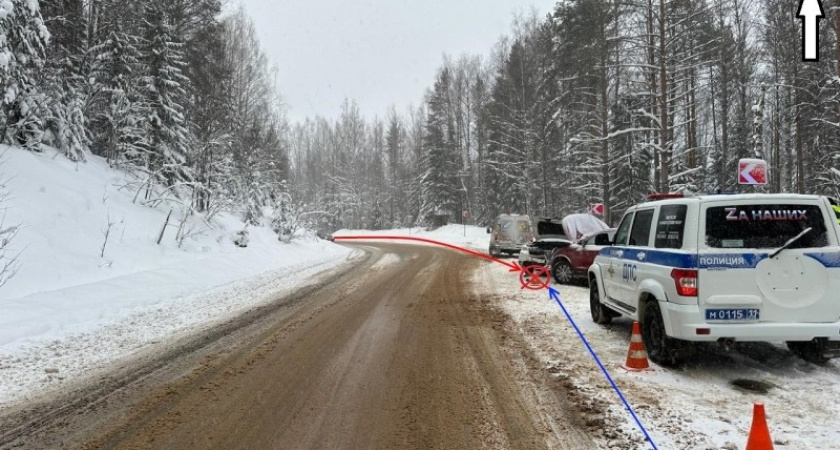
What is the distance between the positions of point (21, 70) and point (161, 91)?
227 inches

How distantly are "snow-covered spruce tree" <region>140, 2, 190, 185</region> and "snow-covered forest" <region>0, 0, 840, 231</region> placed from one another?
7 cm

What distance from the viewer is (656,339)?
5.79 metres

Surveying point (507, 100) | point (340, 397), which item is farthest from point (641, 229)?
point (507, 100)

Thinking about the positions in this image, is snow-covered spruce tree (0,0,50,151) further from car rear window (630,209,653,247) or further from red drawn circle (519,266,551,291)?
red drawn circle (519,266,551,291)

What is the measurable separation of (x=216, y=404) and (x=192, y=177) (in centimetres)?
1566

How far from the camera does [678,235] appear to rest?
550 centimetres

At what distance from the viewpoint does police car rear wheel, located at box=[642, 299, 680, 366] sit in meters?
5.50

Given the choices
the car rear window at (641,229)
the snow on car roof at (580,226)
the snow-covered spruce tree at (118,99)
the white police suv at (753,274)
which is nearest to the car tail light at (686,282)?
the white police suv at (753,274)

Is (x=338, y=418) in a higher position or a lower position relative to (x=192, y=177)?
lower

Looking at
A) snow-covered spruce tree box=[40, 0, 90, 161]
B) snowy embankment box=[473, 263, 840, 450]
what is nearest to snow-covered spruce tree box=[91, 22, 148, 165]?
snow-covered spruce tree box=[40, 0, 90, 161]

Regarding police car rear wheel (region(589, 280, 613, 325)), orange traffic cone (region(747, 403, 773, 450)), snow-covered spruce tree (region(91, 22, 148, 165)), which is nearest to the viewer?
orange traffic cone (region(747, 403, 773, 450))

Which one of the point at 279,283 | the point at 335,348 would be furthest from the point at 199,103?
the point at 335,348

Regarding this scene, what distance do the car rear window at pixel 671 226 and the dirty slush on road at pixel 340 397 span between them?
6.89 ft

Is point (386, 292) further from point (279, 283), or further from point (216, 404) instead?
point (216, 404)
